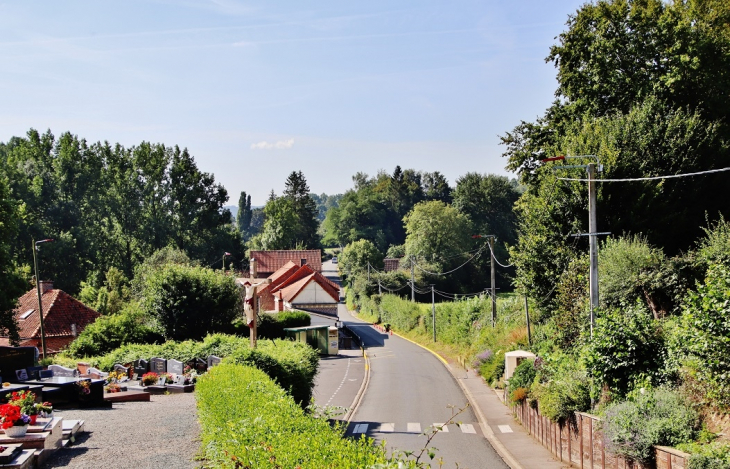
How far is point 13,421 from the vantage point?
43.3ft

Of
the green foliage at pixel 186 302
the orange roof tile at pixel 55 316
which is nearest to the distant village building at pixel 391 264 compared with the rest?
the green foliage at pixel 186 302

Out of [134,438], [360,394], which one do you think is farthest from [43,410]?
[360,394]

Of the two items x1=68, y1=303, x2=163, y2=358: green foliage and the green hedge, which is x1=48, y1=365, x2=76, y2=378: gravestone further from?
the green hedge

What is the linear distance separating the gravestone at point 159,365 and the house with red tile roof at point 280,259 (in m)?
59.9

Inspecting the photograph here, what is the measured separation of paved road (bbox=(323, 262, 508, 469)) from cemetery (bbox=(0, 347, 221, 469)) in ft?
23.1

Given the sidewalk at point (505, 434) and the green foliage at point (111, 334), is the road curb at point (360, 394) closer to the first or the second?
the sidewalk at point (505, 434)

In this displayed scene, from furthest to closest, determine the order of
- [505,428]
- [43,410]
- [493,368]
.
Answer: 1. [493,368]
2. [505,428]
3. [43,410]

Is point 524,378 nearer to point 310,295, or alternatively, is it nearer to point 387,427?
point 387,427

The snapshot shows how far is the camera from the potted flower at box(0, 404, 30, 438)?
13.0 meters

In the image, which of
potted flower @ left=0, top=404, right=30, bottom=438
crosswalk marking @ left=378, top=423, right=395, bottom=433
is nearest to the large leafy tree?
crosswalk marking @ left=378, top=423, right=395, bottom=433

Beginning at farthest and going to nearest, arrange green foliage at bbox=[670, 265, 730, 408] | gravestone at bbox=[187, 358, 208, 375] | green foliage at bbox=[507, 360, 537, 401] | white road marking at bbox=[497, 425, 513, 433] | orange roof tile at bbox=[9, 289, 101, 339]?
orange roof tile at bbox=[9, 289, 101, 339] < gravestone at bbox=[187, 358, 208, 375] < green foliage at bbox=[507, 360, 537, 401] < white road marking at bbox=[497, 425, 513, 433] < green foliage at bbox=[670, 265, 730, 408]

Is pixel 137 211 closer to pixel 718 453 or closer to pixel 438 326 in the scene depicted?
pixel 438 326

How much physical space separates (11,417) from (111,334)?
26.7m

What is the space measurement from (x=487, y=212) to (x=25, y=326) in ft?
228
